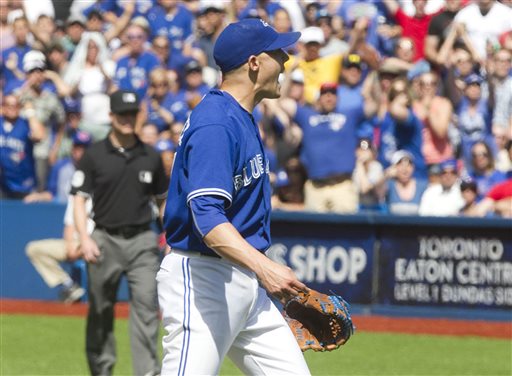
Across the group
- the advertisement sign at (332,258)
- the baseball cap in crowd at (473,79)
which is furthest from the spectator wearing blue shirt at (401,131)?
the advertisement sign at (332,258)

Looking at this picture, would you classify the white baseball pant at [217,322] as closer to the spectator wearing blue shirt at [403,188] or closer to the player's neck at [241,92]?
the player's neck at [241,92]

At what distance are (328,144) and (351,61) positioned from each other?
147 cm

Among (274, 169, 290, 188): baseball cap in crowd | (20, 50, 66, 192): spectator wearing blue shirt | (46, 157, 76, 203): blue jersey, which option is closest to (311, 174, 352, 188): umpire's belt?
(274, 169, 290, 188): baseball cap in crowd

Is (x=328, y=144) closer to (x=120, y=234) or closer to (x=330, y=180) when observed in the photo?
(x=330, y=180)

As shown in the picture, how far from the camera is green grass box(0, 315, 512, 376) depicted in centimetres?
1032

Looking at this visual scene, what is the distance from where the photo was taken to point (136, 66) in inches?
658

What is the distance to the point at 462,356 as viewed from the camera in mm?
11406

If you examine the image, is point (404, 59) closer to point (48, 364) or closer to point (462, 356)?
point (462, 356)

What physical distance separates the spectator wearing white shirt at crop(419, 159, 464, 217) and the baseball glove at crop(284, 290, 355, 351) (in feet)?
27.2

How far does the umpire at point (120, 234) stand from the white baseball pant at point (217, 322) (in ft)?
11.4

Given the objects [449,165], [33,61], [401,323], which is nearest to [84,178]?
[401,323]

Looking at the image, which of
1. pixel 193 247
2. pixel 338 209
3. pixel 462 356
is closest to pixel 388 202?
pixel 338 209

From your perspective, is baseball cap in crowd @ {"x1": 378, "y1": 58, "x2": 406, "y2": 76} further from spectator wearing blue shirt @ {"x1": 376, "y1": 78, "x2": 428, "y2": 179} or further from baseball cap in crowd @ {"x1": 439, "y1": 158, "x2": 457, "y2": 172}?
baseball cap in crowd @ {"x1": 439, "y1": 158, "x2": 457, "y2": 172}

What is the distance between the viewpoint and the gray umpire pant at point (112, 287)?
8727 millimetres
